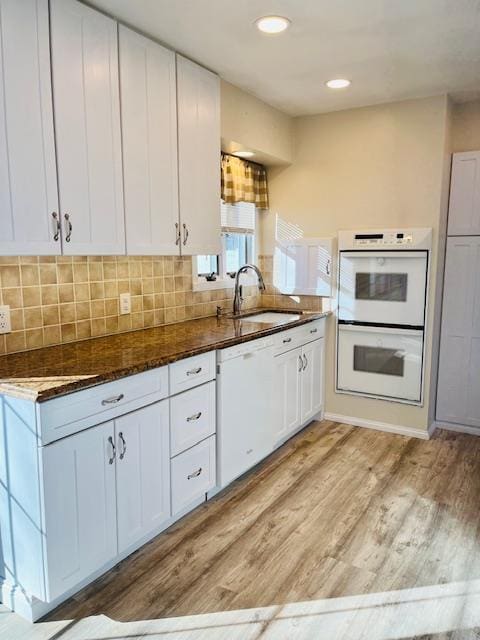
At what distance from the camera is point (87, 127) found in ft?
7.04

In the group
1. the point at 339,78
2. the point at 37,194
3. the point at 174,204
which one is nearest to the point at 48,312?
the point at 37,194

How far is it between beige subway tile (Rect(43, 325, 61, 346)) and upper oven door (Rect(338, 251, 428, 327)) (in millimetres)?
2250

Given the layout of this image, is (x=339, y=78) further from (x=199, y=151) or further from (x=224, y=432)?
(x=224, y=432)

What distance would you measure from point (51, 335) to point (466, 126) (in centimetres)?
326

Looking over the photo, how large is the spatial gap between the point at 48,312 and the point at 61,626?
1359mm

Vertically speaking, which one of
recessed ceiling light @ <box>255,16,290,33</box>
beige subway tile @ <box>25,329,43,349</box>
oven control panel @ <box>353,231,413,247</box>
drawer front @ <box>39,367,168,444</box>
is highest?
recessed ceiling light @ <box>255,16,290,33</box>

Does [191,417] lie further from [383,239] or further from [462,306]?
[462,306]

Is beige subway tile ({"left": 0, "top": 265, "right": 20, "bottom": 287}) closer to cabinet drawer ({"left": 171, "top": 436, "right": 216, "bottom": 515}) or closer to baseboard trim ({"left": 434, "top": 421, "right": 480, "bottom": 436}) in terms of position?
cabinet drawer ({"left": 171, "top": 436, "right": 216, "bottom": 515})

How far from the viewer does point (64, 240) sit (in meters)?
2.08

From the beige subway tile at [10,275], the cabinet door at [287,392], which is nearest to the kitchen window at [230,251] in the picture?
the cabinet door at [287,392]

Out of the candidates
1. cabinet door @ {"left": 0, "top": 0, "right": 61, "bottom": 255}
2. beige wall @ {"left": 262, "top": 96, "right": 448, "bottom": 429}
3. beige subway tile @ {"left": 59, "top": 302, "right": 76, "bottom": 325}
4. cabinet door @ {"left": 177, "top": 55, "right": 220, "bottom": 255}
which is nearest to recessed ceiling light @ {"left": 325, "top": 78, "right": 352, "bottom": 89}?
beige wall @ {"left": 262, "top": 96, "right": 448, "bottom": 429}

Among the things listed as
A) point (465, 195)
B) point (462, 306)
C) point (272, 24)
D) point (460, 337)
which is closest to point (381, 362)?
point (460, 337)

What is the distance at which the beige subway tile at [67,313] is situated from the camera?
246cm

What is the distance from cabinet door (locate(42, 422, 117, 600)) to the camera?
177 centimetres
